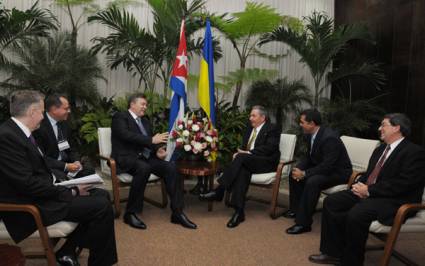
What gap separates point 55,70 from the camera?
18.6ft

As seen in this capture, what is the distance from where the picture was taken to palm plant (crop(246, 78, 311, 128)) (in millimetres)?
6844

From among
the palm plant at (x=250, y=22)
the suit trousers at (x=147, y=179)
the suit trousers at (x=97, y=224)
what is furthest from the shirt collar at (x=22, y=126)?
the palm plant at (x=250, y=22)

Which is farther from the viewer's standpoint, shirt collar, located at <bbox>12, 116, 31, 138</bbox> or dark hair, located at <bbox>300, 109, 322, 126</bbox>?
dark hair, located at <bbox>300, 109, 322, 126</bbox>

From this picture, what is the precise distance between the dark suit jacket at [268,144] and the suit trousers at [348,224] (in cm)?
127

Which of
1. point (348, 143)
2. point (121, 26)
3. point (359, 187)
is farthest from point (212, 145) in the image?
point (121, 26)

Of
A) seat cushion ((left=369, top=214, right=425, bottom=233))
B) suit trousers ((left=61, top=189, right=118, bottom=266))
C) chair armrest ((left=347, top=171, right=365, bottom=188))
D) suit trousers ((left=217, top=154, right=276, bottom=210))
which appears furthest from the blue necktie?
seat cushion ((left=369, top=214, right=425, bottom=233))

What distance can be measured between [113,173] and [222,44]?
4226mm

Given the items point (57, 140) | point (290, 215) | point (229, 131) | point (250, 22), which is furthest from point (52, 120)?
point (250, 22)

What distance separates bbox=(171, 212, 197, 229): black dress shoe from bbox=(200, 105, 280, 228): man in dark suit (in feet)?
1.32

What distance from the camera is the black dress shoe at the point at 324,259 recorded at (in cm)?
334

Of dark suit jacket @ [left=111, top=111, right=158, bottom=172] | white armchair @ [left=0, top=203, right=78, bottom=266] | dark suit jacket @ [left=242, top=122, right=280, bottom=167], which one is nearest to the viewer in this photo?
white armchair @ [left=0, top=203, right=78, bottom=266]

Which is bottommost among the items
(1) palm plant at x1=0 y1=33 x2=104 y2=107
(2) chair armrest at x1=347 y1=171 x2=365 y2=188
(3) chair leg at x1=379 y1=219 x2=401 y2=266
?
(3) chair leg at x1=379 y1=219 x2=401 y2=266

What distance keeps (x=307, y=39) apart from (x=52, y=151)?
451 centimetres

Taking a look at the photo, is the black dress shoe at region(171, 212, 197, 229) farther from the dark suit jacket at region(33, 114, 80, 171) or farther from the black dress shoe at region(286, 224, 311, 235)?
the dark suit jacket at region(33, 114, 80, 171)
